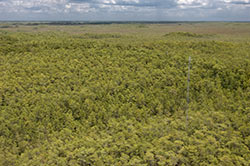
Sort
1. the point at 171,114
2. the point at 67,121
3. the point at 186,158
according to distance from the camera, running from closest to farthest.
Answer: the point at 186,158 → the point at 67,121 → the point at 171,114

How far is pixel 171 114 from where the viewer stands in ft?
100

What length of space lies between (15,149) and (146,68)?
80.3 feet

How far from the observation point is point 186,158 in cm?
2016

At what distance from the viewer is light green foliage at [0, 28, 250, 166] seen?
21.5 metres

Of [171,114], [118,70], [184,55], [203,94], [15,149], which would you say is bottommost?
[15,149]

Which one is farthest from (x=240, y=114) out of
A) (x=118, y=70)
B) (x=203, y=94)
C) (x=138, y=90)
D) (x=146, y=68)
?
(x=118, y=70)

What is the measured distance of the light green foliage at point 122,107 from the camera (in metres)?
21.5

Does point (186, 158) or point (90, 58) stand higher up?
point (90, 58)

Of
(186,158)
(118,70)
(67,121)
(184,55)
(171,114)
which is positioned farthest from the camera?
(184,55)

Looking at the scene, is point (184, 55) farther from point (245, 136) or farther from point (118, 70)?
point (245, 136)

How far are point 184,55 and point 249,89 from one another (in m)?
14.3

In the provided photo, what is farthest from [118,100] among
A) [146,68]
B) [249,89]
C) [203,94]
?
[249,89]

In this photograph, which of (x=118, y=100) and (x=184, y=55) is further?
(x=184, y=55)

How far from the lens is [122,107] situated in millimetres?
30484
